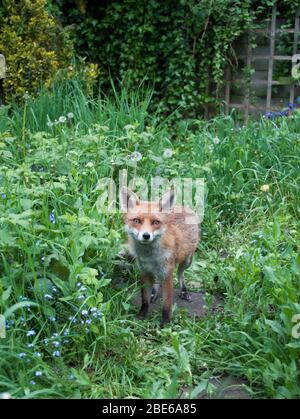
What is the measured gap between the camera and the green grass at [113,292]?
3.13m

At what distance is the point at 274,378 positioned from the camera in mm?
2994

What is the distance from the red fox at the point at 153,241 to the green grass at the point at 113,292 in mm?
146

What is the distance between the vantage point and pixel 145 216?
3.83 metres

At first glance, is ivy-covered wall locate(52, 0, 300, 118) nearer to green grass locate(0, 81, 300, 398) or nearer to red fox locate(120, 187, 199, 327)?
green grass locate(0, 81, 300, 398)

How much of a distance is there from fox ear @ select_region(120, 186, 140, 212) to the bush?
12.2 ft

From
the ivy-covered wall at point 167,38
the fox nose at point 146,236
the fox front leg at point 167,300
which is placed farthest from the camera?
the ivy-covered wall at point 167,38

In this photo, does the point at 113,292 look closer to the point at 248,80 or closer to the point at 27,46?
the point at 27,46

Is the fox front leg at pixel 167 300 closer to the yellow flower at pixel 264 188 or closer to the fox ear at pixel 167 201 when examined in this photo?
the fox ear at pixel 167 201

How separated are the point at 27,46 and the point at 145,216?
14.8ft

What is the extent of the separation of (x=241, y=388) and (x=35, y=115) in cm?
401

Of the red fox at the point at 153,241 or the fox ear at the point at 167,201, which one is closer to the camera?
the red fox at the point at 153,241

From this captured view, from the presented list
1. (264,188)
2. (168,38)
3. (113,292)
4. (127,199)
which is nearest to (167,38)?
(168,38)

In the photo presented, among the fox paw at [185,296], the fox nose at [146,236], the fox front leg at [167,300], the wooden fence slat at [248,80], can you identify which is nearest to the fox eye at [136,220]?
the fox nose at [146,236]

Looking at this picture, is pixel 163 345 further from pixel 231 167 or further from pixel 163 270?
pixel 231 167
